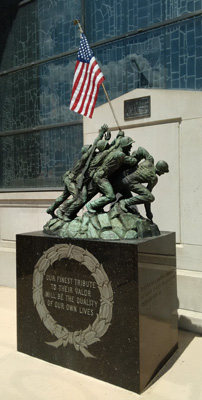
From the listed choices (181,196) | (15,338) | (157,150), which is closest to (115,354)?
(15,338)

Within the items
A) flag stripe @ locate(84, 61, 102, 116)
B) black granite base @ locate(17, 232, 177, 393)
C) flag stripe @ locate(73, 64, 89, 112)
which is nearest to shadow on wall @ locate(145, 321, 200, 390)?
black granite base @ locate(17, 232, 177, 393)

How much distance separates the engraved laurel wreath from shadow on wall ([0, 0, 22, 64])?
678 cm

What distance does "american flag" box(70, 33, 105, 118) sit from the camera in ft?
16.3

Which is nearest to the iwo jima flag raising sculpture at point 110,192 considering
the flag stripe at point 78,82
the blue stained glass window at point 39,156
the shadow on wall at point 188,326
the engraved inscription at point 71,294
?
the engraved inscription at point 71,294

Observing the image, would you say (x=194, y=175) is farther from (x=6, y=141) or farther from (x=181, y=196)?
(x=6, y=141)

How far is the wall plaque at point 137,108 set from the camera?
5543 millimetres

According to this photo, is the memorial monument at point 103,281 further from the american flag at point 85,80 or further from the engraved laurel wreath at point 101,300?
the american flag at point 85,80

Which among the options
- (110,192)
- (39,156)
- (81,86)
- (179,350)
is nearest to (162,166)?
(110,192)

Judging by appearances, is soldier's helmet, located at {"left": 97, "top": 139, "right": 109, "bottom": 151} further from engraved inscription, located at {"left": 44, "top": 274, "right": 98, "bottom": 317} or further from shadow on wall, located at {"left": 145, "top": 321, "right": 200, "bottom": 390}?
shadow on wall, located at {"left": 145, "top": 321, "right": 200, "bottom": 390}

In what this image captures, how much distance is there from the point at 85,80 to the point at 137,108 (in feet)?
3.54

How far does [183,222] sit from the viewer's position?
204 inches

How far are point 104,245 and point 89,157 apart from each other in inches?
49.0

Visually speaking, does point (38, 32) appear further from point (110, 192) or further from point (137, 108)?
point (110, 192)

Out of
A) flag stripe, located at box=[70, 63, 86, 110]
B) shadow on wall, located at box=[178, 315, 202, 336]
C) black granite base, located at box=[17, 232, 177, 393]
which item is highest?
flag stripe, located at box=[70, 63, 86, 110]
